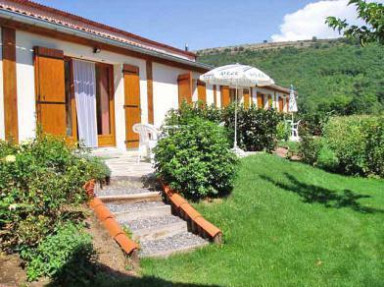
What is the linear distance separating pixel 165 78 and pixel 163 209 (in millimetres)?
7246

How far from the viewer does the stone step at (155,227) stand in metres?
5.20

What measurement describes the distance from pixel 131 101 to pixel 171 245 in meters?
6.38

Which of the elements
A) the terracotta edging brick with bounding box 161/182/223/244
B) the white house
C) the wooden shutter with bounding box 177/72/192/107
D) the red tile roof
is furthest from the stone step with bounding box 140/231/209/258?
the wooden shutter with bounding box 177/72/192/107

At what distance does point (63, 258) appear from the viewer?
3924mm

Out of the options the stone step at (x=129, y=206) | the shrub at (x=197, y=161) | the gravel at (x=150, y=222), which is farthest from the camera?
the shrub at (x=197, y=161)

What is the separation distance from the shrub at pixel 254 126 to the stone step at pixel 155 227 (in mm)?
5595

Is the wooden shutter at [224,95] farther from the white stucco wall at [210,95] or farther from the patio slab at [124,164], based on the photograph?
the patio slab at [124,164]

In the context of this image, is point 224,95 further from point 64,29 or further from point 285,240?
point 285,240

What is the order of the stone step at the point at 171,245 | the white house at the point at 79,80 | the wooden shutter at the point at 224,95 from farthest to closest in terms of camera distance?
1. the wooden shutter at the point at 224,95
2. the white house at the point at 79,80
3. the stone step at the point at 171,245

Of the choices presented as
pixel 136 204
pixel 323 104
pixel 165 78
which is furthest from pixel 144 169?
pixel 323 104

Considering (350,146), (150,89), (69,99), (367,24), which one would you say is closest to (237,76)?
(150,89)

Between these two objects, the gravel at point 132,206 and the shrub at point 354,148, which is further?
the shrub at point 354,148

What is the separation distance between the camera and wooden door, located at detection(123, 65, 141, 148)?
10.8m

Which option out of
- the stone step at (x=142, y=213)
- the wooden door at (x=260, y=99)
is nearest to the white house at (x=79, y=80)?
the stone step at (x=142, y=213)
